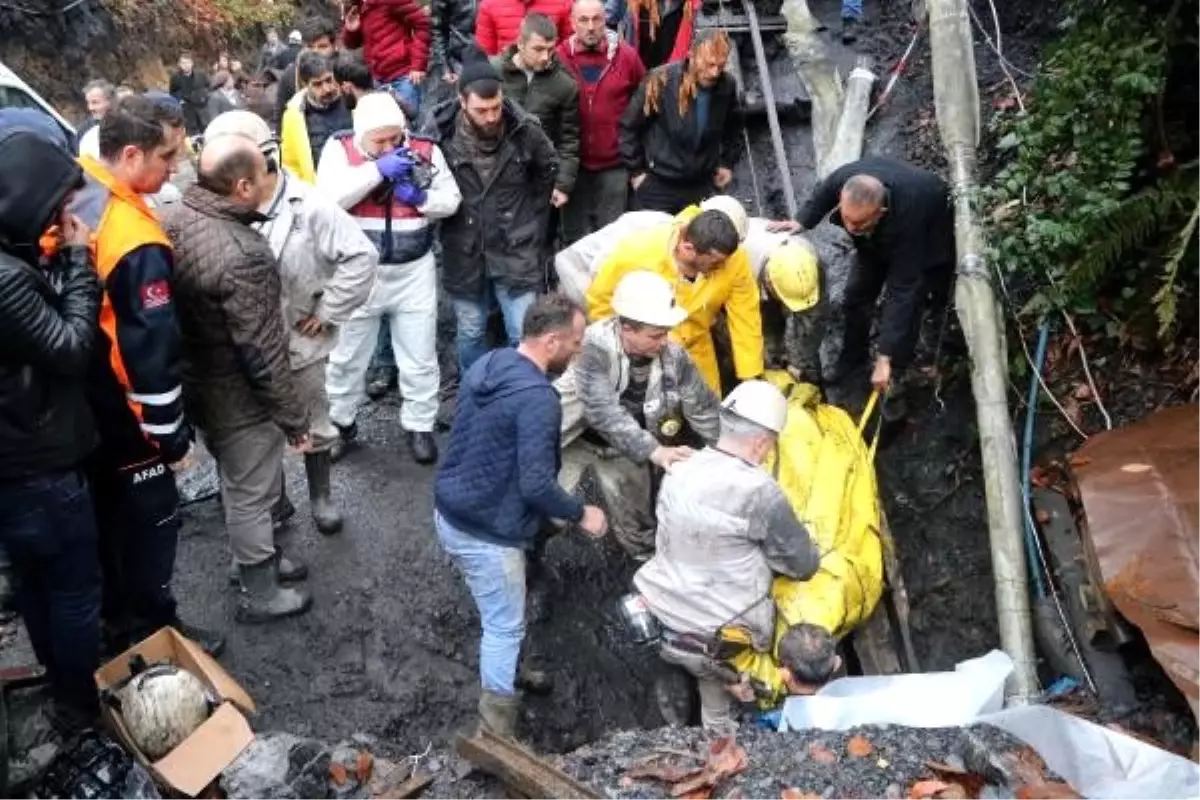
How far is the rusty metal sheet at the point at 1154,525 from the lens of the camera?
3711mm

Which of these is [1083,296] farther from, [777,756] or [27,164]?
[27,164]

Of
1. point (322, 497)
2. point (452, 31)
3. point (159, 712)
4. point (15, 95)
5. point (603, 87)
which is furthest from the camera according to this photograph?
point (452, 31)

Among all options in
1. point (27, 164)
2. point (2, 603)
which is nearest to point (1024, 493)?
point (27, 164)

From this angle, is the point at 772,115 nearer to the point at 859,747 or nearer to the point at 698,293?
the point at 698,293

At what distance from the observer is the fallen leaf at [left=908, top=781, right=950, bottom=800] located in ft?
11.6

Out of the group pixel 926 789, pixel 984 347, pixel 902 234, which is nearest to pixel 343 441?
pixel 902 234

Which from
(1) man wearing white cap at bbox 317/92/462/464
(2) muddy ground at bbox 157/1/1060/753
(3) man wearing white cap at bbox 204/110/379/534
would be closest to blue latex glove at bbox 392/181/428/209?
(1) man wearing white cap at bbox 317/92/462/464

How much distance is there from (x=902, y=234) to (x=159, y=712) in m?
4.29

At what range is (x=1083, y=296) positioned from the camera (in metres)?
5.46

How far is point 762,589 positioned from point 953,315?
9.36 feet

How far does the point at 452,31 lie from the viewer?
28.8ft

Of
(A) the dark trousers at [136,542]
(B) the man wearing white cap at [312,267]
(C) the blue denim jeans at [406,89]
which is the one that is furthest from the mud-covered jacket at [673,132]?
(A) the dark trousers at [136,542]

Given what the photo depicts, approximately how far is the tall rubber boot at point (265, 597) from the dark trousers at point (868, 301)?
3.57 m

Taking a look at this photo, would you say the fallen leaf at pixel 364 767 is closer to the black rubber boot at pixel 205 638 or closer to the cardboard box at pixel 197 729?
the cardboard box at pixel 197 729
